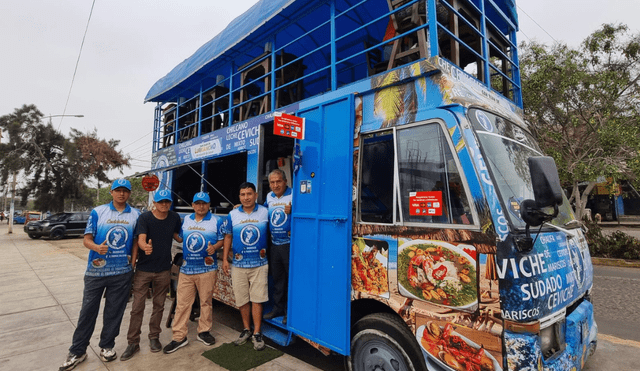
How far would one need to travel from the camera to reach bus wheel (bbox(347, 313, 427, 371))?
256cm

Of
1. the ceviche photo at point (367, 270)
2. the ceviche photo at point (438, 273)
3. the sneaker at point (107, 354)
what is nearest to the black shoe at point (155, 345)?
the sneaker at point (107, 354)

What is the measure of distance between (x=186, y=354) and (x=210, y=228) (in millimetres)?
1502

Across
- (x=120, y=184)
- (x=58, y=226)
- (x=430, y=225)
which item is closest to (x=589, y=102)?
(x=430, y=225)

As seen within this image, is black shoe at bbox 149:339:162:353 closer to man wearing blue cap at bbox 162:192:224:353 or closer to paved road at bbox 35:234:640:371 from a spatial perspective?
man wearing blue cap at bbox 162:192:224:353

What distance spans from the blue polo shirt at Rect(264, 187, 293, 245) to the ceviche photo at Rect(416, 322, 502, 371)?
1.96 metres

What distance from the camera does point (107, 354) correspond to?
368 centimetres

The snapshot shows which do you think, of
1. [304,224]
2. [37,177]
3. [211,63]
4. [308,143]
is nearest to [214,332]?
[304,224]

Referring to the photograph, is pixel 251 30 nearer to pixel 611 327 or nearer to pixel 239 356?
pixel 239 356

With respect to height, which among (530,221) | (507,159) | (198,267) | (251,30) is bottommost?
(198,267)

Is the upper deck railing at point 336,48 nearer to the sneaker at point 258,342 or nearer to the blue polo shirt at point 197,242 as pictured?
the blue polo shirt at point 197,242

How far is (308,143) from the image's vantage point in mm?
3703

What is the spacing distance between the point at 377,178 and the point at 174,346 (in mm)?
3209

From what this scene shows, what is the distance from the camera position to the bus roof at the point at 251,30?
4.28 metres

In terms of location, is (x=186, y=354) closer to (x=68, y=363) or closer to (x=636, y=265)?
(x=68, y=363)
